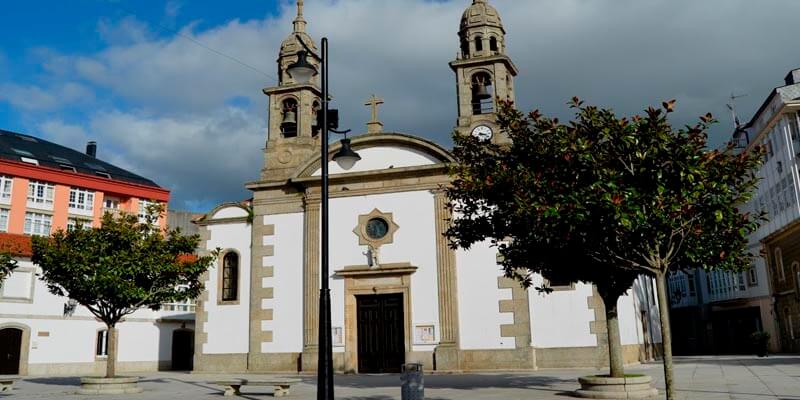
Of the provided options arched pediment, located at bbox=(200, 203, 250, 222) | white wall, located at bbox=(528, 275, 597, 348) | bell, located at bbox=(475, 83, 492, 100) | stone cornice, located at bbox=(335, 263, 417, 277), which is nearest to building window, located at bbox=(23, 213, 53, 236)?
arched pediment, located at bbox=(200, 203, 250, 222)

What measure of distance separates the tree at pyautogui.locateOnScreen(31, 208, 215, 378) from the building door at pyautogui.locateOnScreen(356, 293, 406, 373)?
6074 millimetres

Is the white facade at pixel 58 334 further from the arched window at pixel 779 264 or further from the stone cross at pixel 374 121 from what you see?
the arched window at pixel 779 264

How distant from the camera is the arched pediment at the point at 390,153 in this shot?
22672mm

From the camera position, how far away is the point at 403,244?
22312 mm

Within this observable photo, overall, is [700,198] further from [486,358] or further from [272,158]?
[272,158]

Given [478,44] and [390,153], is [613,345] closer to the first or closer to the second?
[390,153]

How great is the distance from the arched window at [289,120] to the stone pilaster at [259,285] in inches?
139

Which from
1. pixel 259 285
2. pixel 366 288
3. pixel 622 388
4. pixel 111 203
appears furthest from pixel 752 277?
pixel 111 203

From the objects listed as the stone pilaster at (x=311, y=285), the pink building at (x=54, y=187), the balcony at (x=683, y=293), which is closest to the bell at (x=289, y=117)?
the stone pilaster at (x=311, y=285)

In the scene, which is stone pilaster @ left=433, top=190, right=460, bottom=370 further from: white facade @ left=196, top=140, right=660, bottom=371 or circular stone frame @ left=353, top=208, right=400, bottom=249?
circular stone frame @ left=353, top=208, right=400, bottom=249

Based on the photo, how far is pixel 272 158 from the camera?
82.2 feet

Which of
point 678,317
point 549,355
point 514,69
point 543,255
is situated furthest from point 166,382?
point 678,317

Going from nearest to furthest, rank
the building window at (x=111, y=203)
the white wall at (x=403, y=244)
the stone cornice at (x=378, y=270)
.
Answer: the white wall at (x=403, y=244) < the stone cornice at (x=378, y=270) < the building window at (x=111, y=203)

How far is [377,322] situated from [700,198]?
14404 mm
